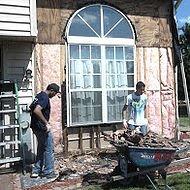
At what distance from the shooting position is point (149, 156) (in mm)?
6801

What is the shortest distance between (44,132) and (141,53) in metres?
4.18

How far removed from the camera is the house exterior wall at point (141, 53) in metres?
10.1

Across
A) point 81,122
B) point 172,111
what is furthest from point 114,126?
point 172,111

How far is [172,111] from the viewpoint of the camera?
1173 centimetres

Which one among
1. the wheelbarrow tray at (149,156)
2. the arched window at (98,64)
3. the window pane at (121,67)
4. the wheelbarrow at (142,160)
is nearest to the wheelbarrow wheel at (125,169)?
the wheelbarrow at (142,160)

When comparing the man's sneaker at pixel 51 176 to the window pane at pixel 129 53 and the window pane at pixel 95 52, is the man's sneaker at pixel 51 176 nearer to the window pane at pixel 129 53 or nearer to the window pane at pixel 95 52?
the window pane at pixel 95 52

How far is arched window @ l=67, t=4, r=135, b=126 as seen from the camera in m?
10.4

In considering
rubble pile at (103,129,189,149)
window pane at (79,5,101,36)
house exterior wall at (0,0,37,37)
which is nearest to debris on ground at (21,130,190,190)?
rubble pile at (103,129,189,149)

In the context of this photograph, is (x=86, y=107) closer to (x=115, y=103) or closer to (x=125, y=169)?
(x=115, y=103)

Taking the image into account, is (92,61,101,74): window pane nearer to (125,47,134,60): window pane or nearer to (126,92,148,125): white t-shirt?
(125,47,134,60): window pane

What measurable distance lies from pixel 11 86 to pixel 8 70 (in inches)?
17.1

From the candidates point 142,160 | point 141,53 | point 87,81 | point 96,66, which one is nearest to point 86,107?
point 87,81

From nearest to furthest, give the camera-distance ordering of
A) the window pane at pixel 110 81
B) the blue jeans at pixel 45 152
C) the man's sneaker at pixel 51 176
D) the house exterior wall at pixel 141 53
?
the man's sneaker at pixel 51 176
the blue jeans at pixel 45 152
the house exterior wall at pixel 141 53
the window pane at pixel 110 81

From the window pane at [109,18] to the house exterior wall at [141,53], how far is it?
17 cm
